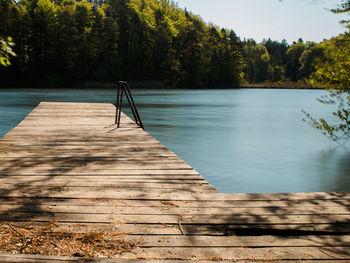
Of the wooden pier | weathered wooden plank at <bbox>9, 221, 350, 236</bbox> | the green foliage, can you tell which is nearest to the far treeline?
the green foliage

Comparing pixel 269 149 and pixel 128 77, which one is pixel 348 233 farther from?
pixel 128 77

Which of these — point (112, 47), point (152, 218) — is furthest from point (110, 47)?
point (152, 218)

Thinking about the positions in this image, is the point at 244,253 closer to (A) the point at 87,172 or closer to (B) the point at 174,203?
(B) the point at 174,203

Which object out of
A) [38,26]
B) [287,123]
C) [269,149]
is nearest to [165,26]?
[38,26]

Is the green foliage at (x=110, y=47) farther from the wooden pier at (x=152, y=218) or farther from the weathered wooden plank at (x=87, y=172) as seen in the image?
the wooden pier at (x=152, y=218)

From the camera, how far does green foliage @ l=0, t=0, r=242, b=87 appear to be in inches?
2242

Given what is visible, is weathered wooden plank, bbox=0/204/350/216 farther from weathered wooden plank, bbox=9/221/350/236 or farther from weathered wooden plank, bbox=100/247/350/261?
weathered wooden plank, bbox=100/247/350/261

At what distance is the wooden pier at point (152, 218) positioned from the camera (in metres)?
2.14

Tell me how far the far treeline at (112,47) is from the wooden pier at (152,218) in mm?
52683

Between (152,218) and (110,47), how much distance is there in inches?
2433

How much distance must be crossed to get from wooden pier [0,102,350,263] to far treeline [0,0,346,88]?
52.7 meters

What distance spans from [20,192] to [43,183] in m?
0.35

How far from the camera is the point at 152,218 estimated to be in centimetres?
267

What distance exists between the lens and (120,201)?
3053 mm
